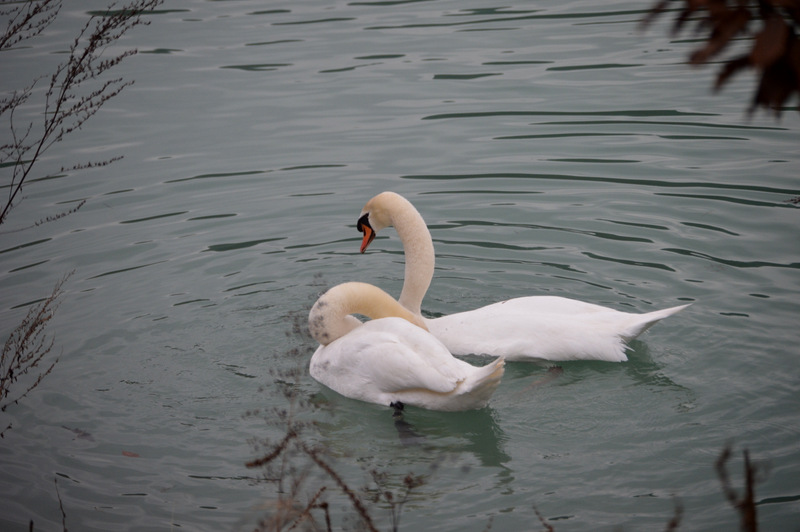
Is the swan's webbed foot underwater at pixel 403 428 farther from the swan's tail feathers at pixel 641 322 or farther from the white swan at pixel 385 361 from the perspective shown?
the swan's tail feathers at pixel 641 322

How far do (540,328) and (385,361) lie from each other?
1141mm

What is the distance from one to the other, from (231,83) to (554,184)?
5544 millimetres

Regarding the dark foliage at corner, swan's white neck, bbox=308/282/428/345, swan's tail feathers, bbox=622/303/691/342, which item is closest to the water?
swan's tail feathers, bbox=622/303/691/342

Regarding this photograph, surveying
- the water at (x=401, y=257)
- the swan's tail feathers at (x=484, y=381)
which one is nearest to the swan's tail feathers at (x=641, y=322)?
the water at (x=401, y=257)

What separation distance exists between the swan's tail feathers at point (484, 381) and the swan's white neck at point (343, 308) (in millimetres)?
1194

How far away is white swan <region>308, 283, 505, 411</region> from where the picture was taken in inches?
204

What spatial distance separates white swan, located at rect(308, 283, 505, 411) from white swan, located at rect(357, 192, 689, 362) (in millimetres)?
487

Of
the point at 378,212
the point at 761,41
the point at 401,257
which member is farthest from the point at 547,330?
the point at 761,41

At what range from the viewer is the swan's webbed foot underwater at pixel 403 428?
16.8 feet

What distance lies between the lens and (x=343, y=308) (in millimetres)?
6000

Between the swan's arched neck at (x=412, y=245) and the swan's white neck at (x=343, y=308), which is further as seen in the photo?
the swan's arched neck at (x=412, y=245)

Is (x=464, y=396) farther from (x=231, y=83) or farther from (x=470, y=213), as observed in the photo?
(x=231, y=83)

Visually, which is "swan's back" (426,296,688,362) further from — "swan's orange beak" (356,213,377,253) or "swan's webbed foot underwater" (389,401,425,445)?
"swan's orange beak" (356,213,377,253)

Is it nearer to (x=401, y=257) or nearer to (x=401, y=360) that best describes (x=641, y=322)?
(x=401, y=360)
